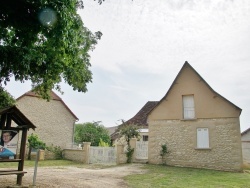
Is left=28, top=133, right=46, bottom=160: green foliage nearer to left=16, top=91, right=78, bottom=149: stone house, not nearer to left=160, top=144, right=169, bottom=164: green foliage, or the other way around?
left=16, top=91, right=78, bottom=149: stone house

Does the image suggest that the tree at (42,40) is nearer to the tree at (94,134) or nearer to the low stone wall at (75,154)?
the low stone wall at (75,154)

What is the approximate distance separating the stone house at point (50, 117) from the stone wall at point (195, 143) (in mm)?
11464

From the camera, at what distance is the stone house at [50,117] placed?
2666 centimetres

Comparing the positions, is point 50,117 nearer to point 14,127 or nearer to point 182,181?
point 14,127

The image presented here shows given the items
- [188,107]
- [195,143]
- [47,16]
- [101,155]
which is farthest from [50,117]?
[47,16]

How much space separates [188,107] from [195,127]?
1.75 m

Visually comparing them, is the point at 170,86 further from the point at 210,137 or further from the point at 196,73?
the point at 210,137

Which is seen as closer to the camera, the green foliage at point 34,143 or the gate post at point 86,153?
the gate post at point 86,153

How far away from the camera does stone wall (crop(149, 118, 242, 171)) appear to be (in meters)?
18.7

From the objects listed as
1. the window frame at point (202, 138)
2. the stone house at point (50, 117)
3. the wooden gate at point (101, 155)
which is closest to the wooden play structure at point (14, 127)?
the wooden gate at point (101, 155)

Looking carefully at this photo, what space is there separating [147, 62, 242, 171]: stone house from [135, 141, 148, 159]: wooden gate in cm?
55

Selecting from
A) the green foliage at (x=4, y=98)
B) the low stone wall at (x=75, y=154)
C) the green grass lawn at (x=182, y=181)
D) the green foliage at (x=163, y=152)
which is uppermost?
the green foliage at (x=4, y=98)

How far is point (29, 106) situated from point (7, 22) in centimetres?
2073

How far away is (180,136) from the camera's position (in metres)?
20.5
